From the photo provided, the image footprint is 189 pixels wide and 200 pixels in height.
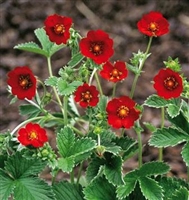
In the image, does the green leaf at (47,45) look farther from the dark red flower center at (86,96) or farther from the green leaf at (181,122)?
the green leaf at (181,122)

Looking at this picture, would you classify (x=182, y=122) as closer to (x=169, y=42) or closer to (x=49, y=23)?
(x=49, y=23)

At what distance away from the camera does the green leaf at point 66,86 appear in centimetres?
151

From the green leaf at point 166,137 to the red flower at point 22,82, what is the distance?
12.1 inches

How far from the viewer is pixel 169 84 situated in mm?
1513

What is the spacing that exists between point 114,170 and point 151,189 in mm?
99

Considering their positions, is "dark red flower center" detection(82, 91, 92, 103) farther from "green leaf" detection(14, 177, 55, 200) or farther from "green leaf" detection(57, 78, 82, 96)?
"green leaf" detection(14, 177, 55, 200)

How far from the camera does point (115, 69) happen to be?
1630 mm

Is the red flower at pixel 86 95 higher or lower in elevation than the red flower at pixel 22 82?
lower

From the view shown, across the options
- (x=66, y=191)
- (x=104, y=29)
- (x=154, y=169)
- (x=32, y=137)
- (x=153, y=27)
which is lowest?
(x=104, y=29)

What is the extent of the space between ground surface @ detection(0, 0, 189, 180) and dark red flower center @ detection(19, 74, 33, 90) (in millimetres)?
1308

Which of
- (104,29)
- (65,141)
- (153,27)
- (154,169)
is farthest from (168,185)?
(104,29)

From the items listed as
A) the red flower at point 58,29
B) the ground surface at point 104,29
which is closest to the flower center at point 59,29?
the red flower at point 58,29

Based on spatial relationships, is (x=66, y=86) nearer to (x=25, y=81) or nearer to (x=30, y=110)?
(x=25, y=81)

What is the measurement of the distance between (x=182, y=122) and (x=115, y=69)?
0.21 m
